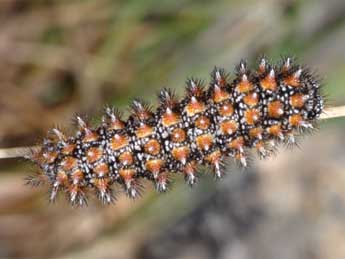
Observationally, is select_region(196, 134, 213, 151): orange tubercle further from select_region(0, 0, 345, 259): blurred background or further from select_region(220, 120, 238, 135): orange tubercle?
select_region(0, 0, 345, 259): blurred background

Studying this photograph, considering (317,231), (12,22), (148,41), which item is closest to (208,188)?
(317,231)

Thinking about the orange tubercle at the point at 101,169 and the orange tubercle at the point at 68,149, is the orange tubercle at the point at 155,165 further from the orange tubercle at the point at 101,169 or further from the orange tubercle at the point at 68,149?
the orange tubercle at the point at 68,149

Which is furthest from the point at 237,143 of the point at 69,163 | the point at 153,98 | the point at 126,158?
the point at 153,98

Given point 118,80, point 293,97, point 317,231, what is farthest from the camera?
point 118,80

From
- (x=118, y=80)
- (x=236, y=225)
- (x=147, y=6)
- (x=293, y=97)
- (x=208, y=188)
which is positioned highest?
(x=147, y=6)

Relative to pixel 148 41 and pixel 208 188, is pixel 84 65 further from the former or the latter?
pixel 208 188

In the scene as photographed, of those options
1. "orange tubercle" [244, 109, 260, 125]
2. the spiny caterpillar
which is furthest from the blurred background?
"orange tubercle" [244, 109, 260, 125]
